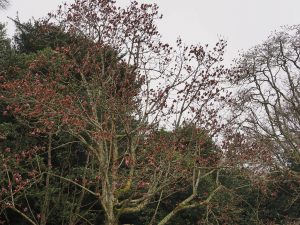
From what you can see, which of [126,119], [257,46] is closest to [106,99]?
[126,119]

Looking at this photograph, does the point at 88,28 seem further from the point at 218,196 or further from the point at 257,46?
the point at 257,46

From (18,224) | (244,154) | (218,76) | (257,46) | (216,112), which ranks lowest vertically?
(18,224)

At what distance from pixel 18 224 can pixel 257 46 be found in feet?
32.5

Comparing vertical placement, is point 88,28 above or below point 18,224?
above

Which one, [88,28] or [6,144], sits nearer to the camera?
[88,28]

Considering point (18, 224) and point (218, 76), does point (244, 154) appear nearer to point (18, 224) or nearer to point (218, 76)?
point (218, 76)

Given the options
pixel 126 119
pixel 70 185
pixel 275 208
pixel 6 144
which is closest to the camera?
pixel 126 119

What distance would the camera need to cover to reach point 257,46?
14.1m

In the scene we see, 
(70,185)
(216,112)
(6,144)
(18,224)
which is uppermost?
(216,112)

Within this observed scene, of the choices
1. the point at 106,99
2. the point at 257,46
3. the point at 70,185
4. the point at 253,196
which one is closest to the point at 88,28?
the point at 106,99

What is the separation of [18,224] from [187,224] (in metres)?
5.14

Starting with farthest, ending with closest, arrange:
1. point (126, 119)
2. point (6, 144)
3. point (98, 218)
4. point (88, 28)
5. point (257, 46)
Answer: point (257, 46) < point (98, 218) < point (6, 144) < point (88, 28) < point (126, 119)

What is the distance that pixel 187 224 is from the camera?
12.2 metres

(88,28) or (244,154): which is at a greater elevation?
(88,28)
